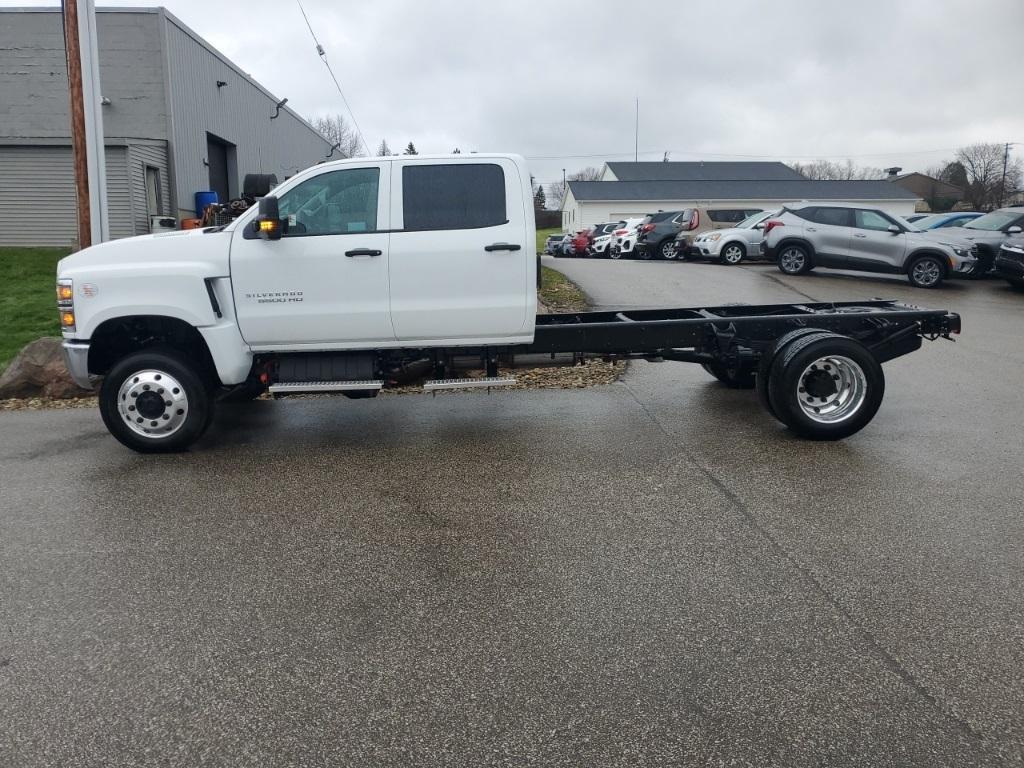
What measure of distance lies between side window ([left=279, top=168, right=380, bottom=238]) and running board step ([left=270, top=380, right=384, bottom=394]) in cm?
123

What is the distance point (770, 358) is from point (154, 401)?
510cm

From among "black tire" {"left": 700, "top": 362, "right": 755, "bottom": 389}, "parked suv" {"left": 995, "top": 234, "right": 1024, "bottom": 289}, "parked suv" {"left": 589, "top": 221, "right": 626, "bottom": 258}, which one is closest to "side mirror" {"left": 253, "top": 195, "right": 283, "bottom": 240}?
"black tire" {"left": 700, "top": 362, "right": 755, "bottom": 389}

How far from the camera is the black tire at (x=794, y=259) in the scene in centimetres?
1945

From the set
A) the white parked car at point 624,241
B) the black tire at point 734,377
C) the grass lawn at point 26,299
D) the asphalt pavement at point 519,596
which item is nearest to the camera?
the asphalt pavement at point 519,596

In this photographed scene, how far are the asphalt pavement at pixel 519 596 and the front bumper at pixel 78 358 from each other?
0.76 metres

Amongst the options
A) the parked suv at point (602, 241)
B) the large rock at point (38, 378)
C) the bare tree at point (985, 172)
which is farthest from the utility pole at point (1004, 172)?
the large rock at point (38, 378)

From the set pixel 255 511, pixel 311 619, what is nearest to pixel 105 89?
pixel 255 511

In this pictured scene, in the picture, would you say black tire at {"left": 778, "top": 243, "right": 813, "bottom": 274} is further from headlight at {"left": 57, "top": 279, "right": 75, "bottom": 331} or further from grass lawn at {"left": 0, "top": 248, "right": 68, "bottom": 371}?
headlight at {"left": 57, "top": 279, "right": 75, "bottom": 331}

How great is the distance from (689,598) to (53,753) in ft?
9.22

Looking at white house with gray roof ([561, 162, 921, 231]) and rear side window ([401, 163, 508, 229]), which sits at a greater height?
white house with gray roof ([561, 162, 921, 231])

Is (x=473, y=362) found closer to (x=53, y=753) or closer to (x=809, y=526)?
(x=809, y=526)

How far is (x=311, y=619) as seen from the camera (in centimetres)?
420

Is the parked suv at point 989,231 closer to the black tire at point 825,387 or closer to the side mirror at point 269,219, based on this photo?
the black tire at point 825,387

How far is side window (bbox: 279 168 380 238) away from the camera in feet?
23.3
